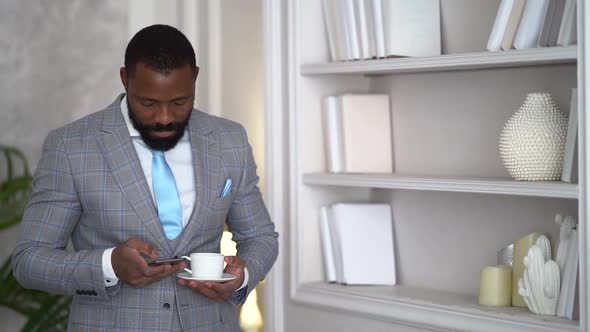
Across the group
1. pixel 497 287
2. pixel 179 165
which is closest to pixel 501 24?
pixel 497 287

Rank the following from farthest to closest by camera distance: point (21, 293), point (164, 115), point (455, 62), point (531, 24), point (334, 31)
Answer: point (21, 293) → point (334, 31) → point (455, 62) → point (531, 24) → point (164, 115)

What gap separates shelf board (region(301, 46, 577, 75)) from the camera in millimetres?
2354

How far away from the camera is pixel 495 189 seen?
247 centimetres

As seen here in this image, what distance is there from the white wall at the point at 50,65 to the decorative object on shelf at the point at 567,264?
6.10 feet

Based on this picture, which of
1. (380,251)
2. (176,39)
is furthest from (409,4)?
(176,39)

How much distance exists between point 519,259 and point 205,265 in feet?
3.49

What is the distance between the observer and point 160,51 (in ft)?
6.48

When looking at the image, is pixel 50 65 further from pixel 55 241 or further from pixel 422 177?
pixel 55 241

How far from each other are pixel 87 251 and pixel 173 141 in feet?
0.98

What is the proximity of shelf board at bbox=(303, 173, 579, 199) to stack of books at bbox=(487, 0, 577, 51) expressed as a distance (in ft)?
1.19

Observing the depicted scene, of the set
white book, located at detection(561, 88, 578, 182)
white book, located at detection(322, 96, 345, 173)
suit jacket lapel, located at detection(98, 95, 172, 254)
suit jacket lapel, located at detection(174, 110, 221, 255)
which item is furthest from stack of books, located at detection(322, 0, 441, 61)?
suit jacket lapel, located at detection(98, 95, 172, 254)

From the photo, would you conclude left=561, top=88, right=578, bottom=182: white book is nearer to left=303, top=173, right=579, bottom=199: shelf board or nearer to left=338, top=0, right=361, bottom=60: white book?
left=303, top=173, right=579, bottom=199: shelf board

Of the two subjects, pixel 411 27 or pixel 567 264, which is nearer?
pixel 567 264

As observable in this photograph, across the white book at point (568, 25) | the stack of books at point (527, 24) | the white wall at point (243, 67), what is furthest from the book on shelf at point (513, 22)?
the white wall at point (243, 67)
